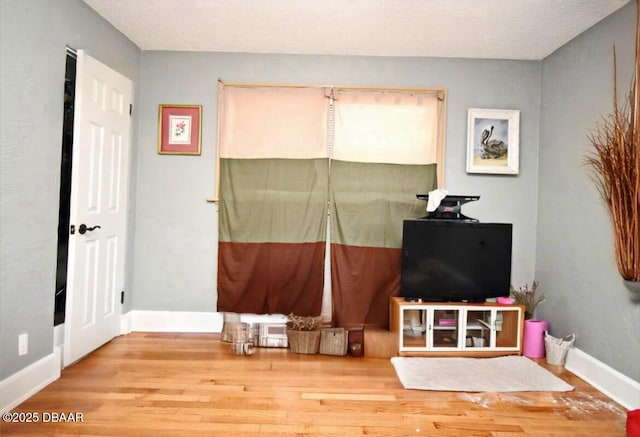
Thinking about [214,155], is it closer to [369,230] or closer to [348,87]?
[348,87]

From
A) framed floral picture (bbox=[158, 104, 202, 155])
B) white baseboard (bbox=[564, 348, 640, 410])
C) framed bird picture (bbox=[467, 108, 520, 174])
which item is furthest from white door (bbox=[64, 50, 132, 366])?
white baseboard (bbox=[564, 348, 640, 410])

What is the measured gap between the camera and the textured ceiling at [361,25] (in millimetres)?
2994

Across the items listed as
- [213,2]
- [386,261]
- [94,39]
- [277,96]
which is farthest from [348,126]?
[94,39]

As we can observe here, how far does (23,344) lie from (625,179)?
360 centimetres

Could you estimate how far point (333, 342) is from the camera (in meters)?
3.51

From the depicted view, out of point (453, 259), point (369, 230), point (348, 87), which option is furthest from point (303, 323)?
point (348, 87)

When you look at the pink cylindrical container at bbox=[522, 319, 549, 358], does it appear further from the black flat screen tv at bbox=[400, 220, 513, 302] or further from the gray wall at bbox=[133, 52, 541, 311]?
the gray wall at bbox=[133, 52, 541, 311]

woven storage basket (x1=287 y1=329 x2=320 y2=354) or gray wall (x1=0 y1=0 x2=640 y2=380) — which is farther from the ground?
gray wall (x1=0 y1=0 x2=640 y2=380)

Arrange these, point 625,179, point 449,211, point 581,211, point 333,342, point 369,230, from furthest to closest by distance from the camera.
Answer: point 369,230 < point 449,211 < point 333,342 < point 581,211 < point 625,179

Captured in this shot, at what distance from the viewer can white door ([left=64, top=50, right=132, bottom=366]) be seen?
118 inches

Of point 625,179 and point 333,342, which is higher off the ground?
point 625,179

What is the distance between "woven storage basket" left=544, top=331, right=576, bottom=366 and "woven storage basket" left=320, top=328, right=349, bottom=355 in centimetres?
154

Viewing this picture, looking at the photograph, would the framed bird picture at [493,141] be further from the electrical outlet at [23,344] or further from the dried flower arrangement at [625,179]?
the electrical outlet at [23,344]

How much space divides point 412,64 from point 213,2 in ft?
5.91
